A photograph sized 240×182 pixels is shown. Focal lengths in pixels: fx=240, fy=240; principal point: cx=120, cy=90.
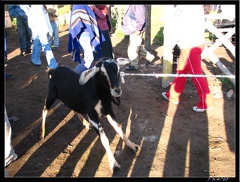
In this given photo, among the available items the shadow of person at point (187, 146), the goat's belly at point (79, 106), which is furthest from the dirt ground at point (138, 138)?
the goat's belly at point (79, 106)

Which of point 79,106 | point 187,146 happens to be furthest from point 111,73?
point 187,146

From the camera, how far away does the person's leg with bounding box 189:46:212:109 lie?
4.65 metres

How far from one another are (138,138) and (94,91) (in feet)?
4.14

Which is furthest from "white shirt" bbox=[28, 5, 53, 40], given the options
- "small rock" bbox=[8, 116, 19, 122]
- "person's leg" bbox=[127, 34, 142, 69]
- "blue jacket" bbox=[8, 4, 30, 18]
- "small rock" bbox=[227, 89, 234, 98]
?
"small rock" bbox=[227, 89, 234, 98]

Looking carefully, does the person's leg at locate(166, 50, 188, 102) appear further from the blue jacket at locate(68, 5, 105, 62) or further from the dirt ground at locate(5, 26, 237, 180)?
the blue jacket at locate(68, 5, 105, 62)

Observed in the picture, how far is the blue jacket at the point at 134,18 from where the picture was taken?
22.6 feet

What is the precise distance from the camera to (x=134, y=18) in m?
6.93

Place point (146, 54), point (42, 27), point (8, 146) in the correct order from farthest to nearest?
point (146, 54) < point (42, 27) < point (8, 146)

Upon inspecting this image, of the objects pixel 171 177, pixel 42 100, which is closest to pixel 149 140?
pixel 171 177

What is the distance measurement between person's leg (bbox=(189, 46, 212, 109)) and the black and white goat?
6.23 ft

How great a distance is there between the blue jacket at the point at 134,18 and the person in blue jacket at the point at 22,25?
3.38 m

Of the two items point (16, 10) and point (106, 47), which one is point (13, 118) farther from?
point (16, 10)

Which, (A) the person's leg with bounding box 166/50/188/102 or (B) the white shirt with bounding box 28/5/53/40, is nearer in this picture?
(A) the person's leg with bounding box 166/50/188/102
